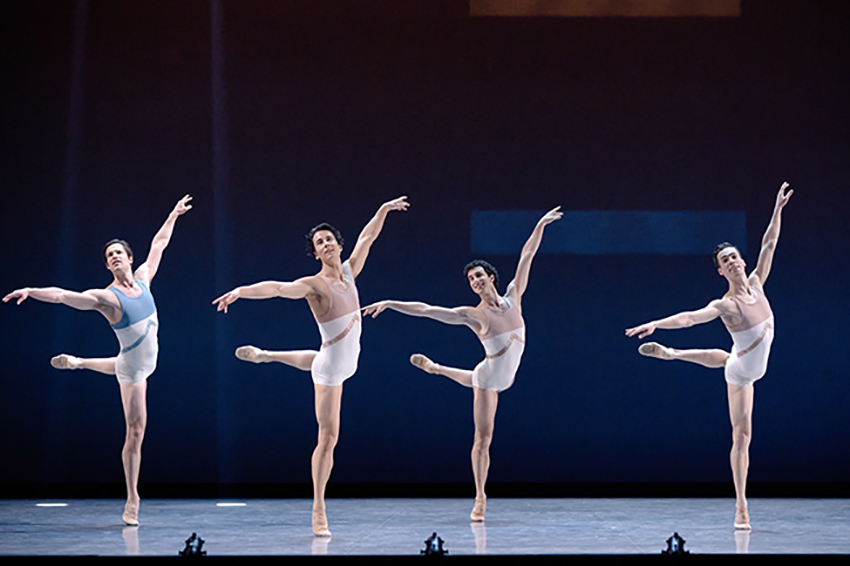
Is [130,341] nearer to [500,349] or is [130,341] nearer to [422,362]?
[422,362]

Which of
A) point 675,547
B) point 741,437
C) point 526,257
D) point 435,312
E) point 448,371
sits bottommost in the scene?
point 675,547

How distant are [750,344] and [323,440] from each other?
2.43 metres

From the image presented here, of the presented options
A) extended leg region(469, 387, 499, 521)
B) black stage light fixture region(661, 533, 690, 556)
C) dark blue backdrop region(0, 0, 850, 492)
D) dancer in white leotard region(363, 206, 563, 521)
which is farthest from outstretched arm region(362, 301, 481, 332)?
black stage light fixture region(661, 533, 690, 556)

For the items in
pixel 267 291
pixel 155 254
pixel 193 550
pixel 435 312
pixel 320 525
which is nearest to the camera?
pixel 193 550

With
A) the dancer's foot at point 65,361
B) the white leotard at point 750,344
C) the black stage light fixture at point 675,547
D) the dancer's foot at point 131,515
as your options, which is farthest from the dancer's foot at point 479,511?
the dancer's foot at point 65,361

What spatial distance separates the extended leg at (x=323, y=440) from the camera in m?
4.95

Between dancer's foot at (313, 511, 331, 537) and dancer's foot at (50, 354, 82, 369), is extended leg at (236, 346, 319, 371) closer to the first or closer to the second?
dancer's foot at (313, 511, 331, 537)

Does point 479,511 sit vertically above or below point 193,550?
below

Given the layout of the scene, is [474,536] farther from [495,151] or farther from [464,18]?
[464,18]

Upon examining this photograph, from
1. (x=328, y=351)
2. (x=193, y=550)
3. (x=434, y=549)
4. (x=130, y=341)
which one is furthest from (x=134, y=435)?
(x=434, y=549)

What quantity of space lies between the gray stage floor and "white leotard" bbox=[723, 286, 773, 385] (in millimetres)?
856

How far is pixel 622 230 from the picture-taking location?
7578mm

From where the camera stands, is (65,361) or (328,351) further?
(65,361)

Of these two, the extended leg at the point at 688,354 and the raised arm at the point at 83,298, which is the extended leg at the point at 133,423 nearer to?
the raised arm at the point at 83,298
